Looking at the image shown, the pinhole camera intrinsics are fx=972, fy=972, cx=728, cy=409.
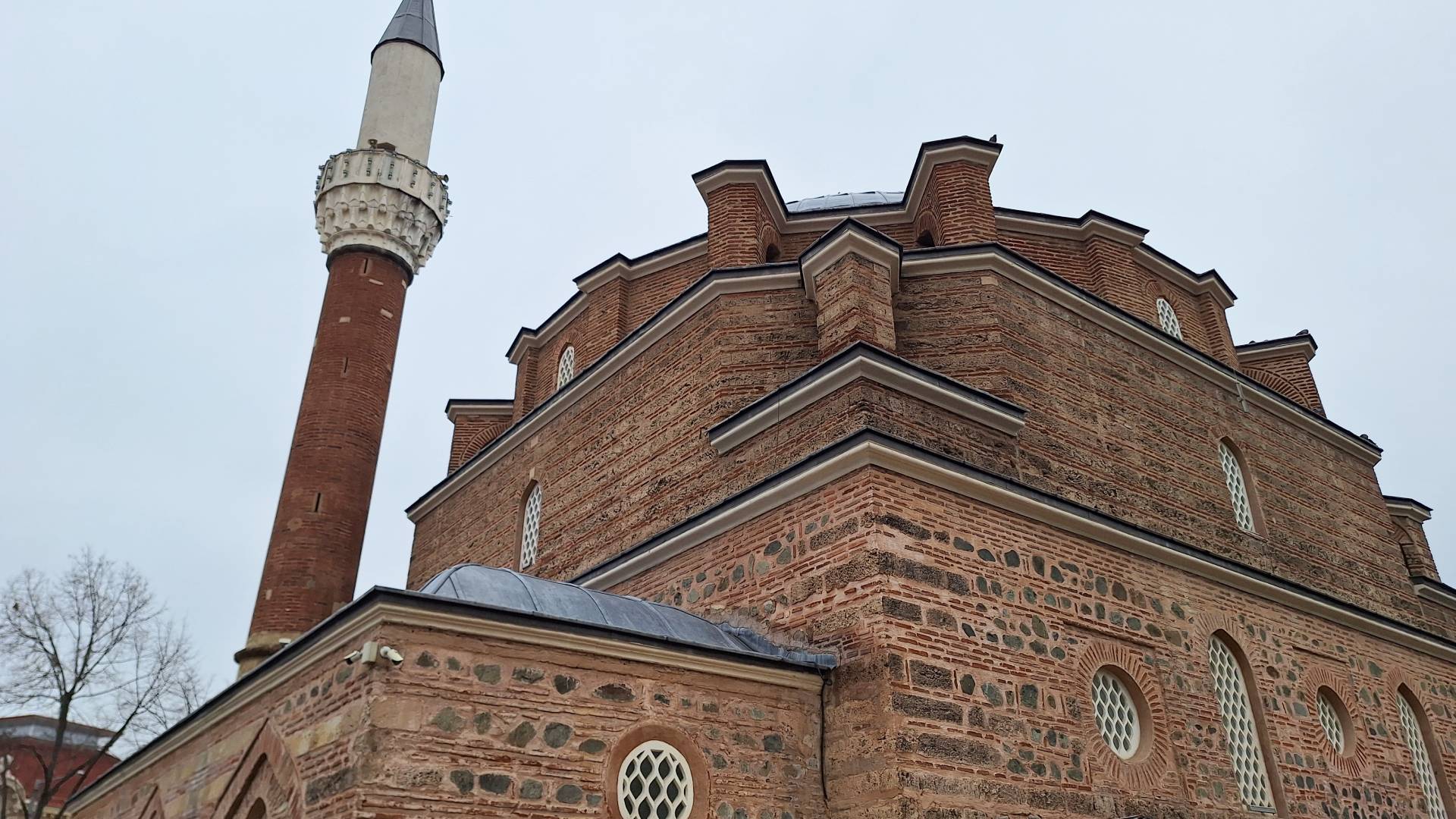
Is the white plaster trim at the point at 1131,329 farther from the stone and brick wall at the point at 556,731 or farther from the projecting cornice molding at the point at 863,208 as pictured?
the stone and brick wall at the point at 556,731

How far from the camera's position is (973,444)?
6.80 metres

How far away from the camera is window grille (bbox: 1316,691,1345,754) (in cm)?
793

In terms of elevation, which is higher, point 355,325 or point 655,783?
point 355,325

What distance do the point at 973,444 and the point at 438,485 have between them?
738 cm

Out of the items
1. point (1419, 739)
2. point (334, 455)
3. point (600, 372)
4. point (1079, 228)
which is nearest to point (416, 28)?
point (334, 455)

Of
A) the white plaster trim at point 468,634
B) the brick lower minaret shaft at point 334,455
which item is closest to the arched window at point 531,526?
the brick lower minaret shaft at point 334,455

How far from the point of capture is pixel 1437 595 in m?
11.3

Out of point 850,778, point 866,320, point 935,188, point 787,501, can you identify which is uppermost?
point 935,188

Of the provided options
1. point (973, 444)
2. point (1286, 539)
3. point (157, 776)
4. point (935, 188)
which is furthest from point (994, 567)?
point (157, 776)

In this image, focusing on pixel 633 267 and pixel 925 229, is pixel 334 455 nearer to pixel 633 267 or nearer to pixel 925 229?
pixel 633 267

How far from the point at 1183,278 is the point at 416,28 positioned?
11.8m

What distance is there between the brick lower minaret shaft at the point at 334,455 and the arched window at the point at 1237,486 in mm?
9378

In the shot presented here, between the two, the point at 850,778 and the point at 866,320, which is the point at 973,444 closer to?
the point at 866,320

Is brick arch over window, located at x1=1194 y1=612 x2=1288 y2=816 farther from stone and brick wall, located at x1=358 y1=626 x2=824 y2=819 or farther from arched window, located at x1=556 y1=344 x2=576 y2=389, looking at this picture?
arched window, located at x1=556 y1=344 x2=576 y2=389
